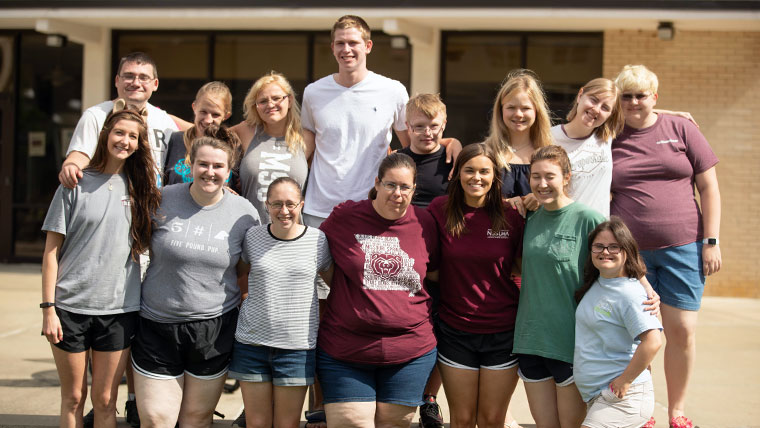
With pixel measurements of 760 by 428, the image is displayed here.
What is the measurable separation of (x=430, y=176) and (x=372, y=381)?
3.90 feet

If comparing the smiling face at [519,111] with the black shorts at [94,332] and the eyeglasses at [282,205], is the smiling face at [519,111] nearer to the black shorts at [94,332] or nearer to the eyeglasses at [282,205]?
the eyeglasses at [282,205]

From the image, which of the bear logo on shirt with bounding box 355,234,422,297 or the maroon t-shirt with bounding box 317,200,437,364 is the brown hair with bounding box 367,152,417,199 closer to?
the maroon t-shirt with bounding box 317,200,437,364

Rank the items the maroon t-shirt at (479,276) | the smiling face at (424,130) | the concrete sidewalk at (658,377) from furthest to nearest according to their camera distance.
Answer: the concrete sidewalk at (658,377), the smiling face at (424,130), the maroon t-shirt at (479,276)

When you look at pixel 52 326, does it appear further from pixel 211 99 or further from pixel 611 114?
pixel 611 114

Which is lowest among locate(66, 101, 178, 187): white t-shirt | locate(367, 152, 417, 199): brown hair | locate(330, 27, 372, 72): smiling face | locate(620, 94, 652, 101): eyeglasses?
locate(367, 152, 417, 199): brown hair

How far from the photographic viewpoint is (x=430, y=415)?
432 cm

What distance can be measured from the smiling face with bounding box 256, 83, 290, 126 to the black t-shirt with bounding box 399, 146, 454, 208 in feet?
2.59

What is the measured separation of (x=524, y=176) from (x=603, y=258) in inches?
28.7

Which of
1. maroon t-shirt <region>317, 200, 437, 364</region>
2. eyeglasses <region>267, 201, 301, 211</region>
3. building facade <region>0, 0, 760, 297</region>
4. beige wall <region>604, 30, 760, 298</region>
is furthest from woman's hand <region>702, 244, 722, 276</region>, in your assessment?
beige wall <region>604, 30, 760, 298</region>

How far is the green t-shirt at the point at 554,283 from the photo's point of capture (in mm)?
3730

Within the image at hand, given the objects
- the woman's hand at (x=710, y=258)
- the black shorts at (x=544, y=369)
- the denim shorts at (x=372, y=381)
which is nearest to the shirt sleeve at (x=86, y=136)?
the denim shorts at (x=372, y=381)

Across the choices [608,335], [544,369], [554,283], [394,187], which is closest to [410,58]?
[394,187]

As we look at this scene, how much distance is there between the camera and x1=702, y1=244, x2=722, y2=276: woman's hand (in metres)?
4.39

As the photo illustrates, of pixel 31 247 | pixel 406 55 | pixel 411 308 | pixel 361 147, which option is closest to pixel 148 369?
pixel 411 308
